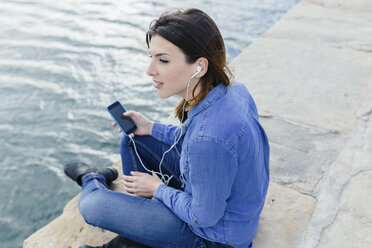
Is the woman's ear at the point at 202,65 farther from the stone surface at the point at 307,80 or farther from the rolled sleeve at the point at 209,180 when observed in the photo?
the stone surface at the point at 307,80

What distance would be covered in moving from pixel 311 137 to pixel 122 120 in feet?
4.25

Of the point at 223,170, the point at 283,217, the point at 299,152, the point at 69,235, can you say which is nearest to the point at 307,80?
the point at 299,152

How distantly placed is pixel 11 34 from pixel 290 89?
3.49 meters

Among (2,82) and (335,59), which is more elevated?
(2,82)

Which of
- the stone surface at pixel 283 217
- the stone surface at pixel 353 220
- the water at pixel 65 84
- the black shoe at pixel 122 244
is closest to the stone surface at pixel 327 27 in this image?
the water at pixel 65 84

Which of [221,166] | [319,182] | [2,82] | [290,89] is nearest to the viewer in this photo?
[221,166]

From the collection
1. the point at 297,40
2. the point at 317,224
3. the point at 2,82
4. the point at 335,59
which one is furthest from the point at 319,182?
the point at 2,82

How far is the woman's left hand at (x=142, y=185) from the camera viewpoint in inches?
66.4

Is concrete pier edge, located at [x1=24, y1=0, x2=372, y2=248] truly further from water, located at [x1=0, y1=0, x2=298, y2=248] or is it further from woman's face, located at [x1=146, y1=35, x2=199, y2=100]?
woman's face, located at [x1=146, y1=35, x2=199, y2=100]

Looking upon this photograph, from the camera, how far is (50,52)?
4195mm

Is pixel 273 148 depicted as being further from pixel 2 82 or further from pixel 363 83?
pixel 2 82

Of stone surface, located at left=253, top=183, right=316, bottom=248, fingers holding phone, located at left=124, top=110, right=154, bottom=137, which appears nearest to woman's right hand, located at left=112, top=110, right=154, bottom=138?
fingers holding phone, located at left=124, top=110, right=154, bottom=137

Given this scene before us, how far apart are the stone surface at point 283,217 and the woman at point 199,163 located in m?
0.25

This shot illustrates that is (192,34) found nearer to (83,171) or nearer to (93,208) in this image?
(93,208)
